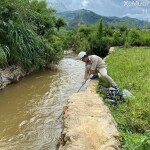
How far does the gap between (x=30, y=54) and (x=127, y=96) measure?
27.0ft

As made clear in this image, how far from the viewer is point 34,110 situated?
1053 cm

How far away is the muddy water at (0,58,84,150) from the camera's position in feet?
26.2

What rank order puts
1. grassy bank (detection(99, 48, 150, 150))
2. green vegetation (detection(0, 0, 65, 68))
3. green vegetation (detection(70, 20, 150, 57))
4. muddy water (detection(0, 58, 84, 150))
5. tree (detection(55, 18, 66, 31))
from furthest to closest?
green vegetation (detection(70, 20, 150, 57)) → tree (detection(55, 18, 66, 31)) → green vegetation (detection(0, 0, 65, 68)) → muddy water (detection(0, 58, 84, 150)) → grassy bank (detection(99, 48, 150, 150))

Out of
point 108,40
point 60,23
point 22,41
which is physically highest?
point 60,23

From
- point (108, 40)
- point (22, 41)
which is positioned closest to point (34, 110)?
point (22, 41)

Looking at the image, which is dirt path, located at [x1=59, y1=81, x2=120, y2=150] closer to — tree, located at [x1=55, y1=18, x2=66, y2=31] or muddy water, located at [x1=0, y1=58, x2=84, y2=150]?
muddy water, located at [x1=0, y1=58, x2=84, y2=150]

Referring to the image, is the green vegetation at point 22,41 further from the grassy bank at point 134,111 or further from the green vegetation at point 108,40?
the green vegetation at point 108,40

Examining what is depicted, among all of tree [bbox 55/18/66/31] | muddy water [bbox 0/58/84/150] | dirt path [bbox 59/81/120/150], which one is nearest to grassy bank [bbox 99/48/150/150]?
dirt path [bbox 59/81/120/150]

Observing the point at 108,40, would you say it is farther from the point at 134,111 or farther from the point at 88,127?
the point at 88,127

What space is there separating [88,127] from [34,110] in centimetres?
431

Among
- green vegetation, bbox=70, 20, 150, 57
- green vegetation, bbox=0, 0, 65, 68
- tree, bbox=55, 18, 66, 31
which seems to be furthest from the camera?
green vegetation, bbox=70, 20, 150, 57

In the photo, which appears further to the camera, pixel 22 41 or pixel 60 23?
pixel 60 23

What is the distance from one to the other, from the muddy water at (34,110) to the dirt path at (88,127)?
3.24 feet

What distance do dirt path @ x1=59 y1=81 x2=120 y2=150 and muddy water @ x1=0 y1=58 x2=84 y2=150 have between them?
0.99m
